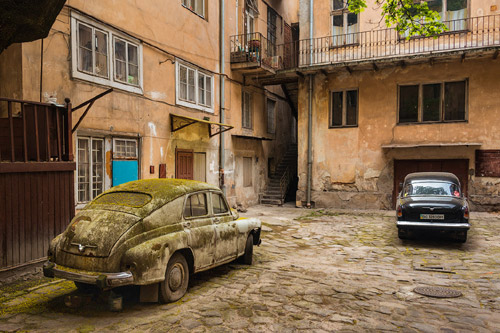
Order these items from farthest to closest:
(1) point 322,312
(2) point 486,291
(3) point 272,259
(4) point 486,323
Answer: (3) point 272,259, (2) point 486,291, (1) point 322,312, (4) point 486,323

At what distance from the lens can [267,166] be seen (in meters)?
18.9

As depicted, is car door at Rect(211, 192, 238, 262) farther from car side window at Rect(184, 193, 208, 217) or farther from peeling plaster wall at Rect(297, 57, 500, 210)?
peeling plaster wall at Rect(297, 57, 500, 210)

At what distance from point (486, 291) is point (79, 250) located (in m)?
6.05

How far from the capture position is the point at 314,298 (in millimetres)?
5352

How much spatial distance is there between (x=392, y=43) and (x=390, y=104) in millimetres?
2507

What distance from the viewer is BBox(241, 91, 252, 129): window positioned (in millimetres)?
16578

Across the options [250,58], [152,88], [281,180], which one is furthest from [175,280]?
[281,180]

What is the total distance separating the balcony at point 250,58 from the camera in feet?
49.4

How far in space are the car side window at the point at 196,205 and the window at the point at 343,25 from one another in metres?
12.6

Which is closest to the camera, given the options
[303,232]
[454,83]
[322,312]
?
[322,312]

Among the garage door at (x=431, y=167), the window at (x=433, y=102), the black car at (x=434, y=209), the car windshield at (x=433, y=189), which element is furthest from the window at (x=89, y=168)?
the window at (x=433, y=102)

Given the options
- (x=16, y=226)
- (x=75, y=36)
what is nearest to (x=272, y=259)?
(x=16, y=226)

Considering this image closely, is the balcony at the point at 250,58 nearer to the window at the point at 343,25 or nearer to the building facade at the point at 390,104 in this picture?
the building facade at the point at 390,104

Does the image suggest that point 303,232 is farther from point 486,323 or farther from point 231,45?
point 231,45
